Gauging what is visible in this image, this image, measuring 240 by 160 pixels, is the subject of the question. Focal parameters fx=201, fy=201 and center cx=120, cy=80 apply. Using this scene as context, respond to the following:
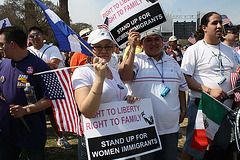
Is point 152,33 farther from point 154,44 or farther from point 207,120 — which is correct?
point 207,120

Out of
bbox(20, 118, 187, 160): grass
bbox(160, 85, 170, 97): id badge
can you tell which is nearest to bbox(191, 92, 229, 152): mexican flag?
bbox(160, 85, 170, 97): id badge

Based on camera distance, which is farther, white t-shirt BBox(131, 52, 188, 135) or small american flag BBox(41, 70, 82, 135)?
white t-shirt BBox(131, 52, 188, 135)

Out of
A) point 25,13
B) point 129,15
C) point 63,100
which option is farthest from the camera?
point 25,13

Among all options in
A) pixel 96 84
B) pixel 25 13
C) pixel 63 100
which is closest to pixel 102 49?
pixel 96 84

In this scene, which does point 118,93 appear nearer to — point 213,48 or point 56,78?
point 56,78

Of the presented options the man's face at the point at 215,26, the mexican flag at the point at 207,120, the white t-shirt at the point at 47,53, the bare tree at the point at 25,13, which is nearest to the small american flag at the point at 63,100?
the mexican flag at the point at 207,120

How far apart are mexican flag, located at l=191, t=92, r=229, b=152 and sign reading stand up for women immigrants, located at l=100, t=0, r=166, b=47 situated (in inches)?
45.1

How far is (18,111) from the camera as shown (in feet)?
7.14

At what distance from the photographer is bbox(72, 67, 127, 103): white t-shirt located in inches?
72.1

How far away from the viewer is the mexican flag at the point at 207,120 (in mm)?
2602

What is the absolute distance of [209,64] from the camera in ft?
9.27

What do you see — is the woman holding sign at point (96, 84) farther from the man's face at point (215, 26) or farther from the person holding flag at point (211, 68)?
the man's face at point (215, 26)

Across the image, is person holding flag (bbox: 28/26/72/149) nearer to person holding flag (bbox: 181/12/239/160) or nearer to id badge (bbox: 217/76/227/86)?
person holding flag (bbox: 181/12/239/160)

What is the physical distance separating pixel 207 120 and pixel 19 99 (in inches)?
92.1
